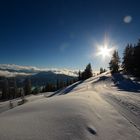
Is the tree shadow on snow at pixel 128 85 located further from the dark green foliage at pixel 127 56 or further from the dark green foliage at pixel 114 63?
the dark green foliage at pixel 114 63

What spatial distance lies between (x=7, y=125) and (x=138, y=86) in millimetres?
40795

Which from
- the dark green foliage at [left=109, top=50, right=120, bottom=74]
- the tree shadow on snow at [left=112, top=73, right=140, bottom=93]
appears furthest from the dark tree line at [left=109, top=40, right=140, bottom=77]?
the tree shadow on snow at [left=112, top=73, right=140, bottom=93]

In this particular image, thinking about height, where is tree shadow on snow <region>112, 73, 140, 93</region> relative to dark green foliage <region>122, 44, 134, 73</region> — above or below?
below

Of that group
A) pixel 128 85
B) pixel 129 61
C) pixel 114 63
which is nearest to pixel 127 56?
pixel 129 61

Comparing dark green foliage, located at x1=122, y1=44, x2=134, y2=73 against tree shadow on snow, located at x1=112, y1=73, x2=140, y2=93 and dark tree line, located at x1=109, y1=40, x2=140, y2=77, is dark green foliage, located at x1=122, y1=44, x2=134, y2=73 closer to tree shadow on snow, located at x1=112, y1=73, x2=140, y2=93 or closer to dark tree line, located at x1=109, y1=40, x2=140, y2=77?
dark tree line, located at x1=109, y1=40, x2=140, y2=77

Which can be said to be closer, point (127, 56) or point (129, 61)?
point (129, 61)

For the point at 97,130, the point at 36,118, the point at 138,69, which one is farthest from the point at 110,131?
the point at 138,69

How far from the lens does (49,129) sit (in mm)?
7742

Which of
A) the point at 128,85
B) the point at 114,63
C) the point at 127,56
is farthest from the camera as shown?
the point at 114,63

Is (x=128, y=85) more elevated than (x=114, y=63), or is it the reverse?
(x=114, y=63)

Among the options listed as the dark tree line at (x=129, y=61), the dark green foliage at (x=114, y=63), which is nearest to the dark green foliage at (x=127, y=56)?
the dark tree line at (x=129, y=61)

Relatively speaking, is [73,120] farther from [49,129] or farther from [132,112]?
[132,112]

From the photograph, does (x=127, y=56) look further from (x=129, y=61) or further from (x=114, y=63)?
(x=114, y=63)

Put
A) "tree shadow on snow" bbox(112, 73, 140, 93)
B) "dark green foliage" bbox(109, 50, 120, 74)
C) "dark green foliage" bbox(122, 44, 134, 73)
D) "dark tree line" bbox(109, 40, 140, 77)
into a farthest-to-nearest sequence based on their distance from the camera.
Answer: "dark green foliage" bbox(109, 50, 120, 74)
"dark green foliage" bbox(122, 44, 134, 73)
"dark tree line" bbox(109, 40, 140, 77)
"tree shadow on snow" bbox(112, 73, 140, 93)
